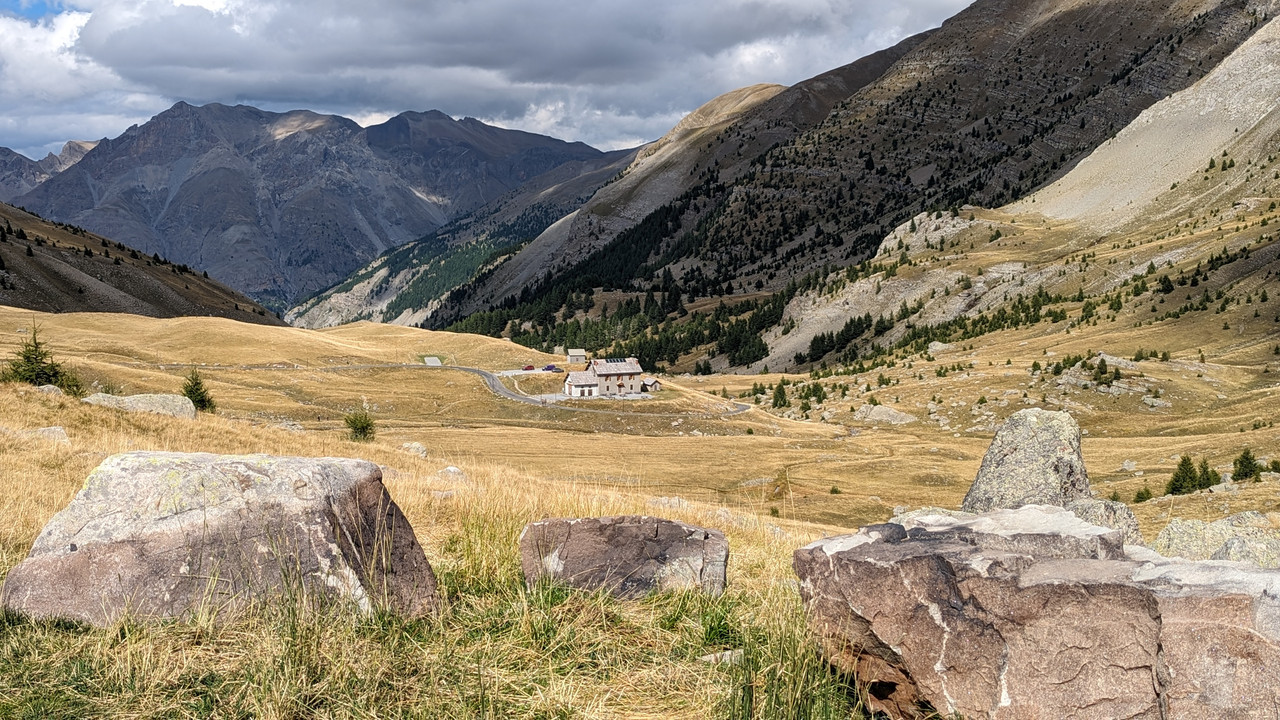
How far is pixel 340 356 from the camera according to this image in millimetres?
118625

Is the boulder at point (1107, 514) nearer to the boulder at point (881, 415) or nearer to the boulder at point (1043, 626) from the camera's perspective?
the boulder at point (1043, 626)

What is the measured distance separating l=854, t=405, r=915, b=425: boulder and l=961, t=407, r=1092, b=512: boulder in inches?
2438

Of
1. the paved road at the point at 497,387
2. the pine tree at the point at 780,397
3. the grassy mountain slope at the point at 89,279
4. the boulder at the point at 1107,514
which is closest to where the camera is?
the boulder at the point at 1107,514

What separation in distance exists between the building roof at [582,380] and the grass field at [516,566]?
36171mm

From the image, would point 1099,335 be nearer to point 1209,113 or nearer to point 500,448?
point 500,448

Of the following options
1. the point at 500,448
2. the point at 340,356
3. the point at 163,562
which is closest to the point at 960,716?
the point at 163,562

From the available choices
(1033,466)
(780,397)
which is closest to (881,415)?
(780,397)

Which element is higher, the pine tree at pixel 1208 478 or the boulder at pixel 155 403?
the boulder at pixel 155 403

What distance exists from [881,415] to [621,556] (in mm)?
86583

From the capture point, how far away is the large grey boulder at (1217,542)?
13.6 meters

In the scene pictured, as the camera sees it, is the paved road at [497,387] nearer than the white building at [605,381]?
Yes

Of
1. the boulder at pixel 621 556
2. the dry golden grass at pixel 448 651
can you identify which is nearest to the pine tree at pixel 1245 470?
the dry golden grass at pixel 448 651

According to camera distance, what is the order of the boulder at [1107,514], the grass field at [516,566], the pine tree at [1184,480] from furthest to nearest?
the pine tree at [1184,480] < the boulder at [1107,514] < the grass field at [516,566]

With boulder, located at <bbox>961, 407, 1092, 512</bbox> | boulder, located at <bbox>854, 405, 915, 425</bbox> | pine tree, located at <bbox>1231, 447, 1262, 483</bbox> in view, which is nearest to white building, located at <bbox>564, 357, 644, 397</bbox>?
boulder, located at <bbox>854, 405, 915, 425</bbox>
